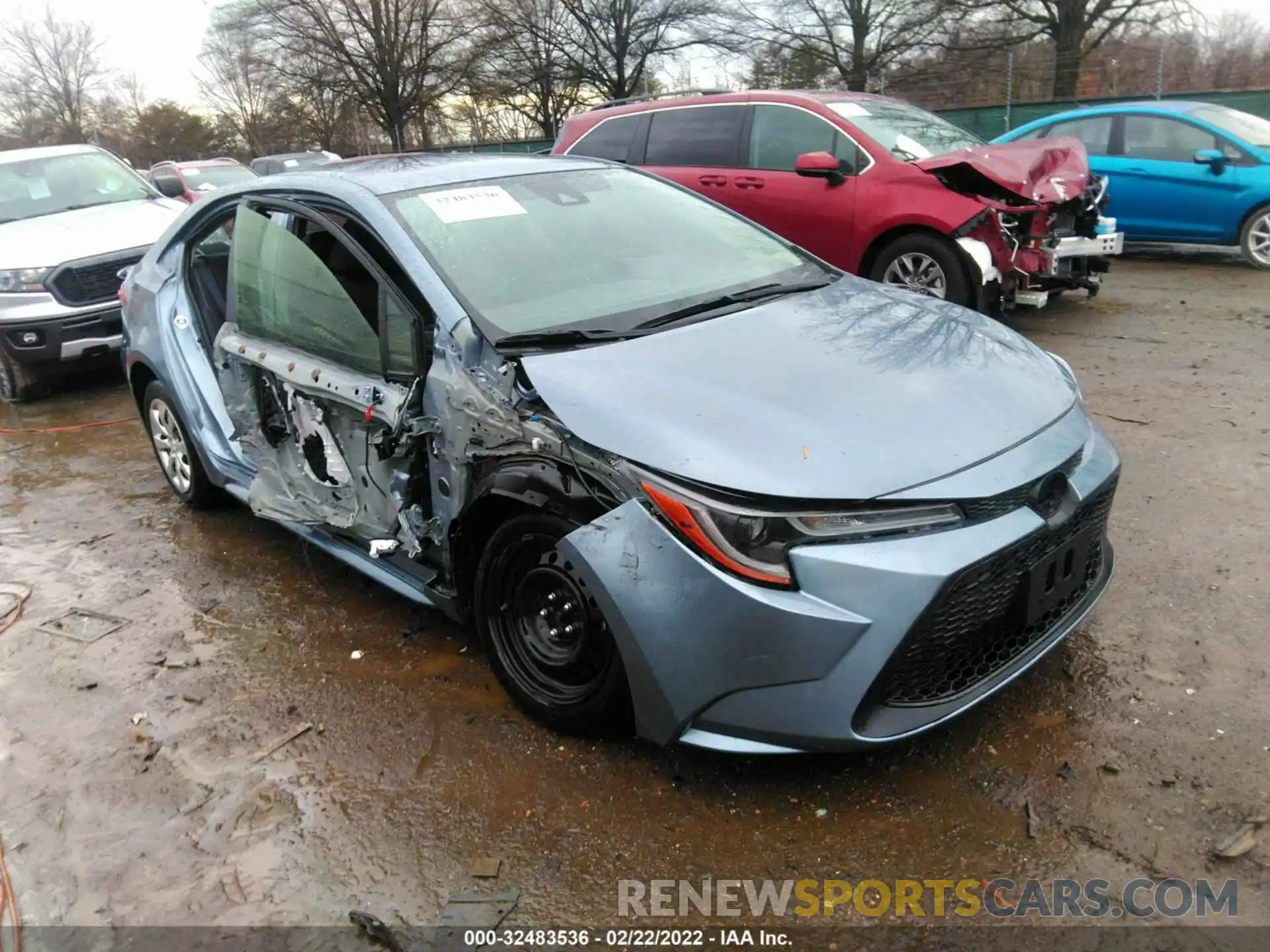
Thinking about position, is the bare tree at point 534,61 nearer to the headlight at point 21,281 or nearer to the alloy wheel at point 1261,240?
the alloy wheel at point 1261,240

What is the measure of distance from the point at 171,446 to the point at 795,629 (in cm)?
390

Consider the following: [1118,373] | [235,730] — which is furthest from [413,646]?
[1118,373]

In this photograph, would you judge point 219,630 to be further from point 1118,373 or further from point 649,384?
point 1118,373

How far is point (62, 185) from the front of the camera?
26.7ft

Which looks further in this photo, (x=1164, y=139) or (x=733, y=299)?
(x=1164, y=139)

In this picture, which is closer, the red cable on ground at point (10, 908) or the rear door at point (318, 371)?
the red cable on ground at point (10, 908)

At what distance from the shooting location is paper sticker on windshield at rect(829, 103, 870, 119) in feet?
23.2

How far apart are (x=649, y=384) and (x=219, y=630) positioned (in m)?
2.22

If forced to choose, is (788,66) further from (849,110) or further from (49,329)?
(49,329)

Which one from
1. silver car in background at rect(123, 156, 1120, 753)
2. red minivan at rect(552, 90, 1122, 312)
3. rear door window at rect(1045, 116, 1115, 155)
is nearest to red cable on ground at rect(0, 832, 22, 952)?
silver car in background at rect(123, 156, 1120, 753)

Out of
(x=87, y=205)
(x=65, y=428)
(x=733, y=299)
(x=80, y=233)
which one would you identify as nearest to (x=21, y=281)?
(x=80, y=233)

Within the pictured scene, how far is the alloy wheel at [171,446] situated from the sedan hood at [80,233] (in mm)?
2821

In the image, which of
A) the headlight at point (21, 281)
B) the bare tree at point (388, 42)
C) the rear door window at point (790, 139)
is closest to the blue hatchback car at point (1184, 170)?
the rear door window at point (790, 139)

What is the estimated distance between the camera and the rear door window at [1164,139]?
8672 millimetres
